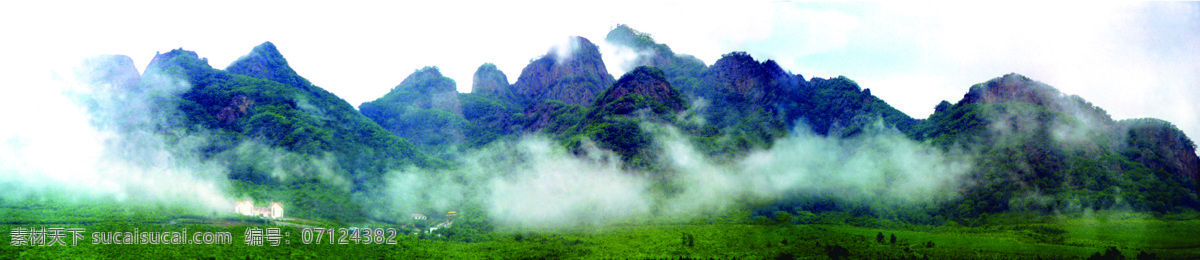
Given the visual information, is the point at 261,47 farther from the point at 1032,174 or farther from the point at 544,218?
the point at 1032,174

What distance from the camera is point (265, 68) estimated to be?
6614 inches

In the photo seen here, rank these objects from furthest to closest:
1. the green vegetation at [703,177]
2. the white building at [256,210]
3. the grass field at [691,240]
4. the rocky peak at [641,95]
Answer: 1. the rocky peak at [641,95]
2. the white building at [256,210]
3. the green vegetation at [703,177]
4. the grass field at [691,240]

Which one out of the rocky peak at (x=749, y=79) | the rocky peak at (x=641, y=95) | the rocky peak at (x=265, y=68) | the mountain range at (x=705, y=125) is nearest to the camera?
the mountain range at (x=705, y=125)

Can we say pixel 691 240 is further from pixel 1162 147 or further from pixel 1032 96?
pixel 1162 147

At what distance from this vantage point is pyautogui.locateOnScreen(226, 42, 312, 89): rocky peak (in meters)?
166

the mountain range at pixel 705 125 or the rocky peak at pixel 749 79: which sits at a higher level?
the rocky peak at pixel 749 79

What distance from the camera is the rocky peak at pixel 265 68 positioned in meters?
166

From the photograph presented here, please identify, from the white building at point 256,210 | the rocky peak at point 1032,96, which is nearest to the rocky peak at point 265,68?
the white building at point 256,210

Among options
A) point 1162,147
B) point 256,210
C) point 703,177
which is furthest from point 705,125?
point 256,210

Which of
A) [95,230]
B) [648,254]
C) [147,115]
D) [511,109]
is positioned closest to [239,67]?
[147,115]

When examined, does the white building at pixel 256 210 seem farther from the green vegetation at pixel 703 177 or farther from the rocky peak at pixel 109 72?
the rocky peak at pixel 109 72

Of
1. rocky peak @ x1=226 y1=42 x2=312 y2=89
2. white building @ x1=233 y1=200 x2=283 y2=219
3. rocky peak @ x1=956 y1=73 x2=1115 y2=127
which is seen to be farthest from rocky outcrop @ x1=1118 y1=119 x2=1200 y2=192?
rocky peak @ x1=226 y1=42 x2=312 y2=89

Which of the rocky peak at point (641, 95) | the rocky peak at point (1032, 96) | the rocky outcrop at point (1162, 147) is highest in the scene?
the rocky peak at point (641, 95)

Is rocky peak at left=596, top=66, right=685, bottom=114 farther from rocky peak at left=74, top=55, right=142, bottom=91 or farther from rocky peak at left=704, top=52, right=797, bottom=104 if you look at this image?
rocky peak at left=74, top=55, right=142, bottom=91
